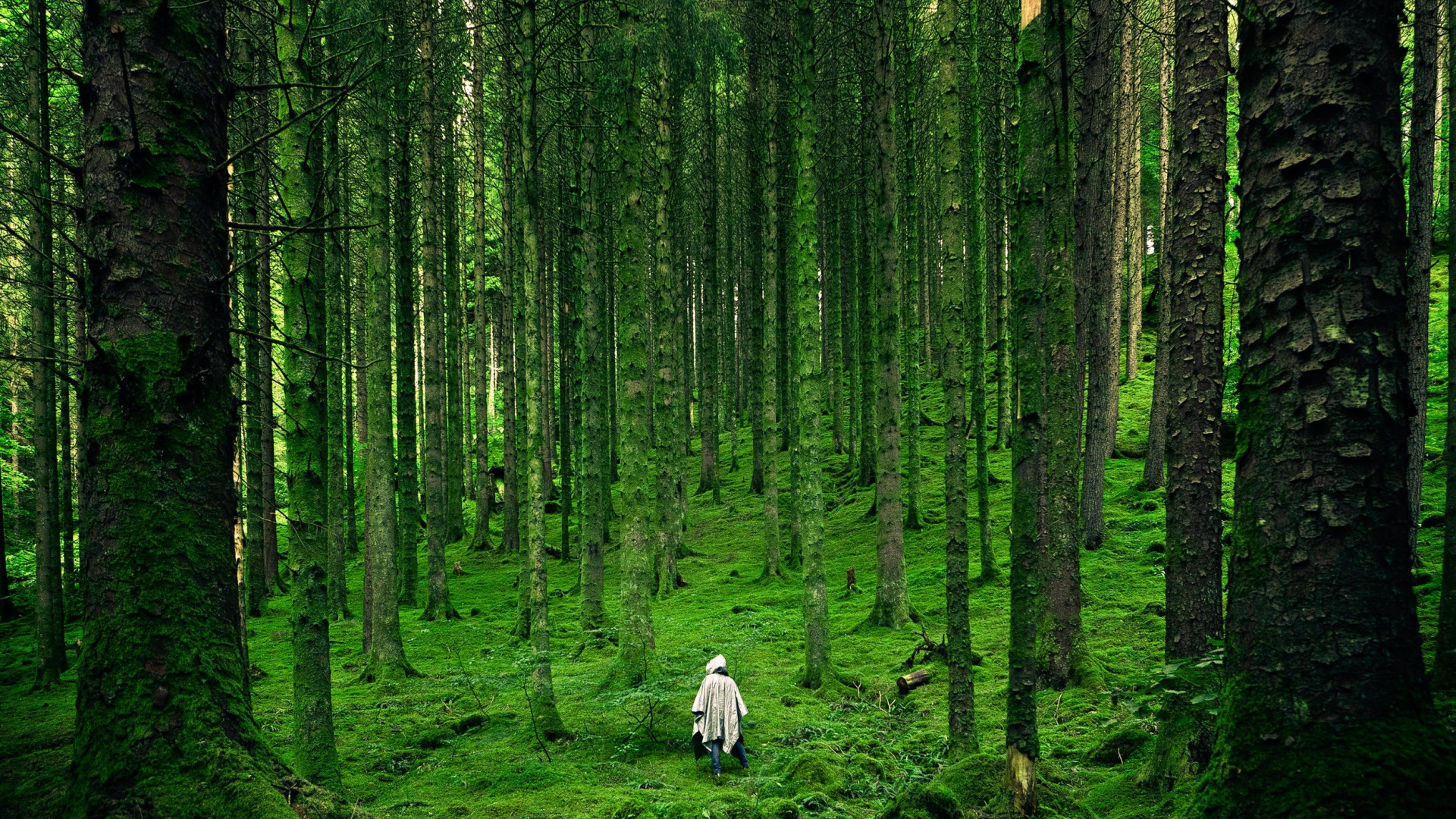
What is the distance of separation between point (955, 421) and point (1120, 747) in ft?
10.3

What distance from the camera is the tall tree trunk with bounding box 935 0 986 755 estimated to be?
5.04 metres

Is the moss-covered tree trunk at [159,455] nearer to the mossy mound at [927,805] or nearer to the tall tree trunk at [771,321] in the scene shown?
the mossy mound at [927,805]

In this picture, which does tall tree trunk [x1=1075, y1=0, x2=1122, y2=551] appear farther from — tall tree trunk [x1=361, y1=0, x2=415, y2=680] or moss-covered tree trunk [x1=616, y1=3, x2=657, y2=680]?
tall tree trunk [x1=361, y1=0, x2=415, y2=680]

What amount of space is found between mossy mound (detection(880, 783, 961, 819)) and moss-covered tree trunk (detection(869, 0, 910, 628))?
6.00 meters

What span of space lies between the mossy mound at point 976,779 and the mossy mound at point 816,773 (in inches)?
53.8

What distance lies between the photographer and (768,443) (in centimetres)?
1523

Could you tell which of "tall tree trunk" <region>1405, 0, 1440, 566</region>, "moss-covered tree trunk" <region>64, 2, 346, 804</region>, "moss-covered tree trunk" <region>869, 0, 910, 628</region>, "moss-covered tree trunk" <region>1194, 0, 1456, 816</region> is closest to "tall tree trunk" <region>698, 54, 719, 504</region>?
"moss-covered tree trunk" <region>869, 0, 910, 628</region>

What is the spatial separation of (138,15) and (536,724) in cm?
710

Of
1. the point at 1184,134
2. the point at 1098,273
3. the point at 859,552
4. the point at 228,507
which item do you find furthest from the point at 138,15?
the point at 859,552

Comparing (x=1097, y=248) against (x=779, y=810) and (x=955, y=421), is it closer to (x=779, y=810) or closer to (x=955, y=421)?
(x=955, y=421)

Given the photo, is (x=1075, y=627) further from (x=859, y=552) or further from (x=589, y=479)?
(x=859, y=552)

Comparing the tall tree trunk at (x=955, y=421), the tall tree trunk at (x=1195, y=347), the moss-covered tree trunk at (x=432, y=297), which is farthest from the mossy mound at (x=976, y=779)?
the moss-covered tree trunk at (x=432, y=297)

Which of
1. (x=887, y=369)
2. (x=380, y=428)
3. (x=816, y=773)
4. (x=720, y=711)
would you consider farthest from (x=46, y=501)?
(x=887, y=369)

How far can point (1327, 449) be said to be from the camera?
6.48 feet
